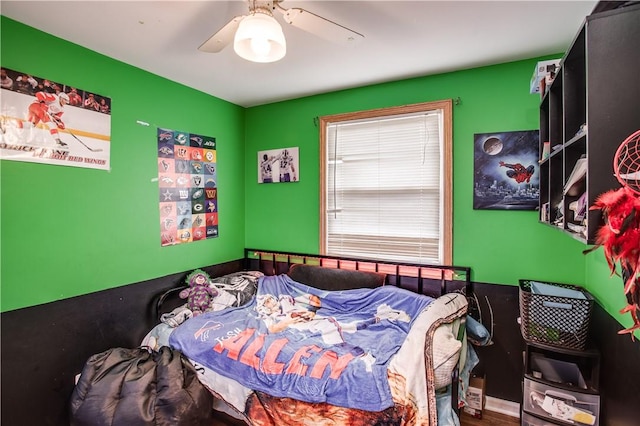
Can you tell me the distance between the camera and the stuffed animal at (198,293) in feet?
8.57

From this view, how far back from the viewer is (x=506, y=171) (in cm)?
238

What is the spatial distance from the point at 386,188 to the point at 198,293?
6.25 ft

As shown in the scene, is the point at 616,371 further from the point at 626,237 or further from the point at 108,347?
the point at 108,347

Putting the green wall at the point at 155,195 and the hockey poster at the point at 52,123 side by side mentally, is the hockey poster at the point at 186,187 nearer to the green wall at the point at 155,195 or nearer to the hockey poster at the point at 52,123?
the green wall at the point at 155,195

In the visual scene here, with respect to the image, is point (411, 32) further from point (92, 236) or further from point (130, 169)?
point (92, 236)

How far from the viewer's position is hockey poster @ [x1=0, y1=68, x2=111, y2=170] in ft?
5.99

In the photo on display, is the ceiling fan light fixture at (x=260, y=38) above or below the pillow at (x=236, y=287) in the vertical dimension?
above

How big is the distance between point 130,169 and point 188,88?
3.19ft

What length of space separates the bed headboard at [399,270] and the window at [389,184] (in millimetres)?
78

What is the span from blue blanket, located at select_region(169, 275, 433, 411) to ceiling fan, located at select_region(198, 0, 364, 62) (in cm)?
175

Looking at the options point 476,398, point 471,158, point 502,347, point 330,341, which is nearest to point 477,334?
point 502,347

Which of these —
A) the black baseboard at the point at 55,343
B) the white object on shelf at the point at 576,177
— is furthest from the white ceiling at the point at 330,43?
the black baseboard at the point at 55,343

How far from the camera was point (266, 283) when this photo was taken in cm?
303

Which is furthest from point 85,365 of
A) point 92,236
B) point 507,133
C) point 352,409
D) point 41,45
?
point 507,133
